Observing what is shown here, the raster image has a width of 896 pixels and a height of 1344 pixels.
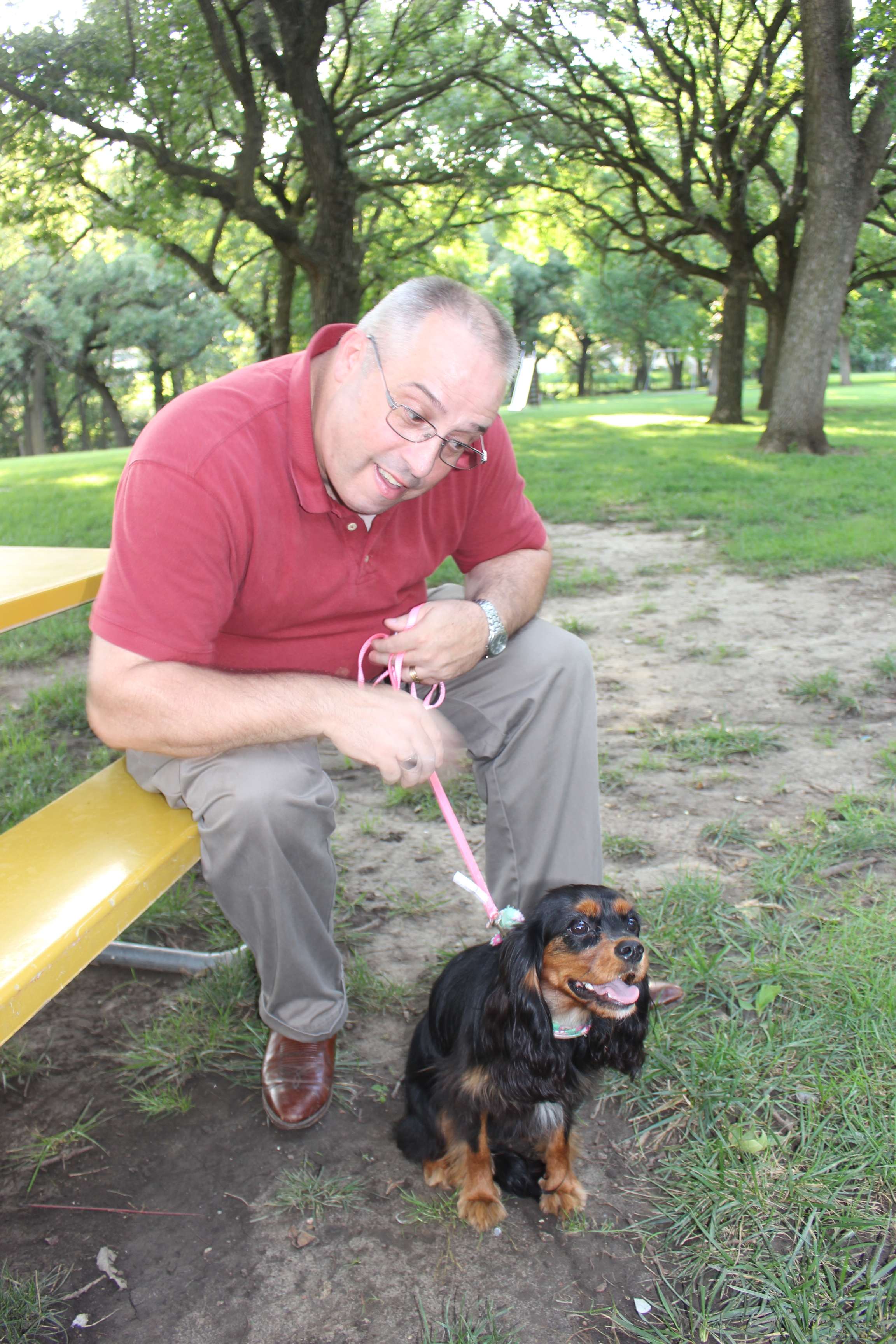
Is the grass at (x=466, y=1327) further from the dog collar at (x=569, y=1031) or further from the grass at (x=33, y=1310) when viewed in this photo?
the grass at (x=33, y=1310)

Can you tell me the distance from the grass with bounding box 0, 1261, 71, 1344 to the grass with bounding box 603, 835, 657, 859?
2009mm

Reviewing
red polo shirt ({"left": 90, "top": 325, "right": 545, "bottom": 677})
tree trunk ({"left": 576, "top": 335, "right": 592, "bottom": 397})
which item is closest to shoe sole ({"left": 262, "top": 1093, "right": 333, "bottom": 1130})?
red polo shirt ({"left": 90, "top": 325, "right": 545, "bottom": 677})

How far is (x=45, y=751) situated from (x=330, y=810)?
2.38 metres

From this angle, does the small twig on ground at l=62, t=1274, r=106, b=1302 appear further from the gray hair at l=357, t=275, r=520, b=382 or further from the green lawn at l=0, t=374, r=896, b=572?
the green lawn at l=0, t=374, r=896, b=572

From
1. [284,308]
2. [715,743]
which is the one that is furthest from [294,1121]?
Result: [284,308]

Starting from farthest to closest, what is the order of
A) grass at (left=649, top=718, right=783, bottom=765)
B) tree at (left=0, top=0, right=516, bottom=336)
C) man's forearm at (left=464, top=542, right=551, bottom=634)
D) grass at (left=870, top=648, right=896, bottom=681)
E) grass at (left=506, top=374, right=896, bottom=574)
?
tree at (left=0, top=0, right=516, bottom=336), grass at (left=506, top=374, right=896, bottom=574), grass at (left=870, top=648, right=896, bottom=681), grass at (left=649, top=718, right=783, bottom=765), man's forearm at (left=464, top=542, right=551, bottom=634)

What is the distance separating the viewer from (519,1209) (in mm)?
2066

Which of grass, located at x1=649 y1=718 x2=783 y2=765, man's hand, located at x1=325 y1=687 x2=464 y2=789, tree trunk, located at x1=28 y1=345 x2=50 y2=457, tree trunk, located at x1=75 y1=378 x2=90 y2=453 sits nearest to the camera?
man's hand, located at x1=325 y1=687 x2=464 y2=789

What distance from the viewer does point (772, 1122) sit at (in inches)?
84.8

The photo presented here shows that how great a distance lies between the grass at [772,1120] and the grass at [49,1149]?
120 centimetres

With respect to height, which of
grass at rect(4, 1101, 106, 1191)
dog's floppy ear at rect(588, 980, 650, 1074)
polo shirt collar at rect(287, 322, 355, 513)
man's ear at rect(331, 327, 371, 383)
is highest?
man's ear at rect(331, 327, 371, 383)

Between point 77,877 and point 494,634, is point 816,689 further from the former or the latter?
point 77,877

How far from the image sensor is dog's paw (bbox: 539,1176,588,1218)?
2.02m

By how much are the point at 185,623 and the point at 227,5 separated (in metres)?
12.3
